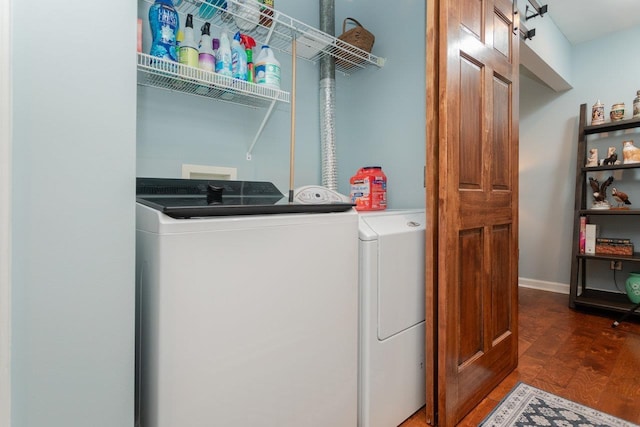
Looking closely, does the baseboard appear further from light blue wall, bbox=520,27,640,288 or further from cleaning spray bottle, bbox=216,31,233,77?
cleaning spray bottle, bbox=216,31,233,77

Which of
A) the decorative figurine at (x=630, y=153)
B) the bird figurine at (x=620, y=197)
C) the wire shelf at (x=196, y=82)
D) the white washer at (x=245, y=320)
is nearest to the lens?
the white washer at (x=245, y=320)

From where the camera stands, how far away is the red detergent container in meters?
1.80

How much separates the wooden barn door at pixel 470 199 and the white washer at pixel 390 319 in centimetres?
8

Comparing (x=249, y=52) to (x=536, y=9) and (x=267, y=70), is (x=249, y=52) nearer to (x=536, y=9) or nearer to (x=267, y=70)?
(x=267, y=70)

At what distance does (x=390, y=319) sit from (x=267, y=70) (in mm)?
1235

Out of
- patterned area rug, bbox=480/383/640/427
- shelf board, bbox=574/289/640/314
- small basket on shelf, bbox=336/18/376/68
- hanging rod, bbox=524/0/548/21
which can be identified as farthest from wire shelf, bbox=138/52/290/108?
shelf board, bbox=574/289/640/314

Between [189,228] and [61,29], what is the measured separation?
50 centimetres

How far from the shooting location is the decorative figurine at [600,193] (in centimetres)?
297

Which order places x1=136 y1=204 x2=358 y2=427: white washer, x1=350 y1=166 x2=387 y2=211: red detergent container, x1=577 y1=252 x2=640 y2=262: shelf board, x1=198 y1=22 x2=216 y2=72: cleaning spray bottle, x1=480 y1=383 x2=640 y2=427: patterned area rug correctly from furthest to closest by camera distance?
x1=577 y1=252 x2=640 y2=262: shelf board
x1=350 y1=166 x2=387 y2=211: red detergent container
x1=480 y1=383 x2=640 y2=427: patterned area rug
x1=198 y1=22 x2=216 y2=72: cleaning spray bottle
x1=136 y1=204 x2=358 y2=427: white washer

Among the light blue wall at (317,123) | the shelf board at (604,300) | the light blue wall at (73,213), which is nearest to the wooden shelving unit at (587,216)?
the shelf board at (604,300)

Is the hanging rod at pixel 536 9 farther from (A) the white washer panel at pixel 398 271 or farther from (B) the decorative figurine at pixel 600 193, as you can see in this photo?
(A) the white washer panel at pixel 398 271

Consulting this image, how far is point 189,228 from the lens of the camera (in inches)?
31.7

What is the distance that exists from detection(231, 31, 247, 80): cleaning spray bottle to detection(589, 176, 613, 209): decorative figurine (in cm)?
341

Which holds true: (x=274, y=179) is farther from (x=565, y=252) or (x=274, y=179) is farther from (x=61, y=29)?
(x=565, y=252)
